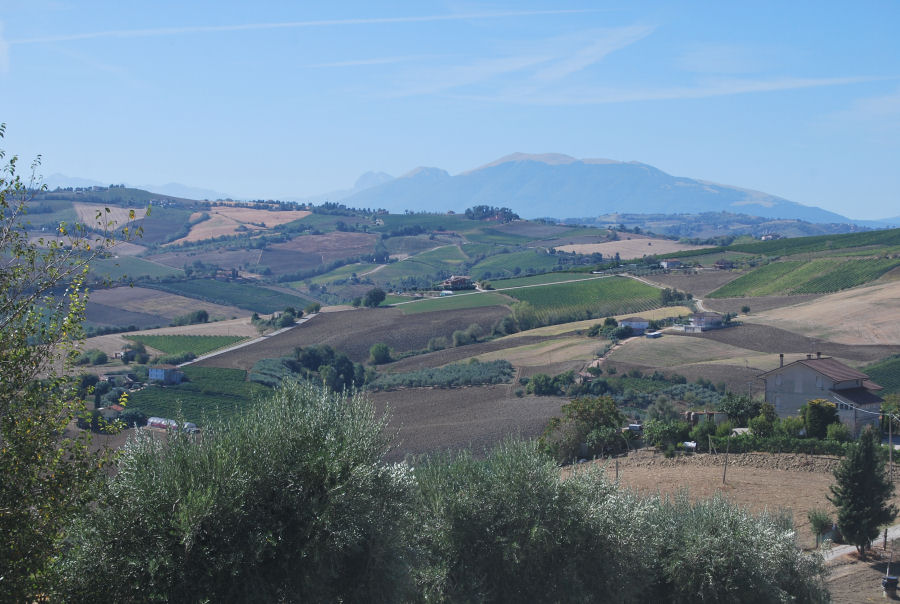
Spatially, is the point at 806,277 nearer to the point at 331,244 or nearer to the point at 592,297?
the point at 592,297

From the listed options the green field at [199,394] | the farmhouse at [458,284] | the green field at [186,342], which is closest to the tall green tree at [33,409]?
the green field at [199,394]

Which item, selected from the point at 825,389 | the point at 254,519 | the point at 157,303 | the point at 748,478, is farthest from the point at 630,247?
the point at 254,519

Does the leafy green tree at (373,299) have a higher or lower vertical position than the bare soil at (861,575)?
higher

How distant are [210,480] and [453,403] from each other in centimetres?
5065

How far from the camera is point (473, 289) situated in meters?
121

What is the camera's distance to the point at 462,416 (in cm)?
5953

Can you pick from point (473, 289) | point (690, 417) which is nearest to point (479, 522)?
point (690, 417)

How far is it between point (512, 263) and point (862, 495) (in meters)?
141

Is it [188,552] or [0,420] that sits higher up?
[0,420]

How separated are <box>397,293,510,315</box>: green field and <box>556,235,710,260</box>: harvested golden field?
67.7 m

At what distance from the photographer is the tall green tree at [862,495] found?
26812 mm

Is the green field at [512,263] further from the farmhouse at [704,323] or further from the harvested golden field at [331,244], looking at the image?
the farmhouse at [704,323]

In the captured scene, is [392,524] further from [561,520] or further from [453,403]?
[453,403]

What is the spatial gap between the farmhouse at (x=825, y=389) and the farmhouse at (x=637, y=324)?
99.2 feet
